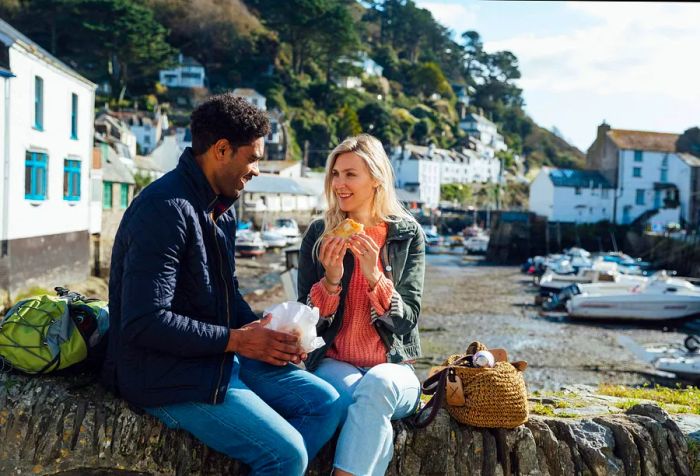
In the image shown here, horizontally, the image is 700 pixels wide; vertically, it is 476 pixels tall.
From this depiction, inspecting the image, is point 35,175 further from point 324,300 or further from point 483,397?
point 483,397

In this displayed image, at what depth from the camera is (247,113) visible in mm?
3020

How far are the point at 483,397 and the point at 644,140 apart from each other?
60520 millimetres

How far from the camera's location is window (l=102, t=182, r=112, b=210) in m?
29.9

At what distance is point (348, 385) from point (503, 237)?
52.3 meters

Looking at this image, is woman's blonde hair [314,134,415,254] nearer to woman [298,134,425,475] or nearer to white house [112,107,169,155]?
woman [298,134,425,475]

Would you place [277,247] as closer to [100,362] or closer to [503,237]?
[503,237]

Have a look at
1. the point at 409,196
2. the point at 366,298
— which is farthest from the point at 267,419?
the point at 409,196

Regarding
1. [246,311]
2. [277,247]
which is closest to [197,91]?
[277,247]

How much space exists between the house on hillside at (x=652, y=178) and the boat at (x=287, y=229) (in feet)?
87.6

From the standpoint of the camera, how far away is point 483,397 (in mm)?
3211

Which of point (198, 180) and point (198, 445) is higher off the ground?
point (198, 180)

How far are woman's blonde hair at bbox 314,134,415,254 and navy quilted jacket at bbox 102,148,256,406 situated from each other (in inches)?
36.1

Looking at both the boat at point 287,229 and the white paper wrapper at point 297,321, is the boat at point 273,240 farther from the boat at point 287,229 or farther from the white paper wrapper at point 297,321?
the white paper wrapper at point 297,321

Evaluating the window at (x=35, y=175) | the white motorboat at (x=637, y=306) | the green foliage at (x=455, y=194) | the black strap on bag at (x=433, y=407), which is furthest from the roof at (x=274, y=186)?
the black strap on bag at (x=433, y=407)
